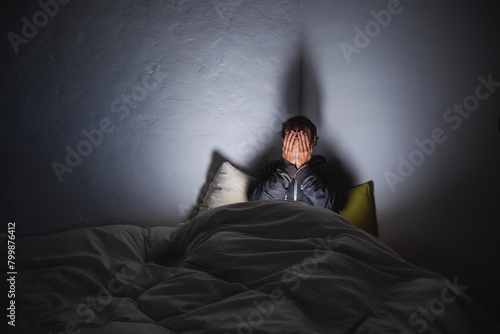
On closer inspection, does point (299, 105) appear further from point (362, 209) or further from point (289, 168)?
point (362, 209)

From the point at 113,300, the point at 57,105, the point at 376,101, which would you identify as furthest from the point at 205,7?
the point at 113,300

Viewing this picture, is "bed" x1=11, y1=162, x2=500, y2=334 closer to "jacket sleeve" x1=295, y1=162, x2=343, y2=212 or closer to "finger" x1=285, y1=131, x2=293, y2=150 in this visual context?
"jacket sleeve" x1=295, y1=162, x2=343, y2=212

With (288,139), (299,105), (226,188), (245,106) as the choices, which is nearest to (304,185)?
(288,139)

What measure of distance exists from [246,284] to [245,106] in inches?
59.4

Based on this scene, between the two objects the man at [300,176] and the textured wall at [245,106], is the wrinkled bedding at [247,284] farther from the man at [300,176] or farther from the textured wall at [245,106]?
the man at [300,176]

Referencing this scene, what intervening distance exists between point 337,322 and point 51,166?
154 cm

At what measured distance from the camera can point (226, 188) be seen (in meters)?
2.02

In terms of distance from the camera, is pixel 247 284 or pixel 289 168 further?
pixel 289 168

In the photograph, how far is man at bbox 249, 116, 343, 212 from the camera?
190 centimetres

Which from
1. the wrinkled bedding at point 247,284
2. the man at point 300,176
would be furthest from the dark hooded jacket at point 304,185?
the wrinkled bedding at point 247,284

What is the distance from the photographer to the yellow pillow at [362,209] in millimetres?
1802

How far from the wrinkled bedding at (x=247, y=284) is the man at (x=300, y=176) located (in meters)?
0.71

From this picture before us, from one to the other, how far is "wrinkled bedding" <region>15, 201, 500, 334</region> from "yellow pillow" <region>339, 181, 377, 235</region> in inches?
28.7

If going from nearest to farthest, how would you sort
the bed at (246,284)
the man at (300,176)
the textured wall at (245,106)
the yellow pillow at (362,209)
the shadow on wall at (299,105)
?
1. the bed at (246,284)
2. the textured wall at (245,106)
3. the yellow pillow at (362,209)
4. the man at (300,176)
5. the shadow on wall at (299,105)
